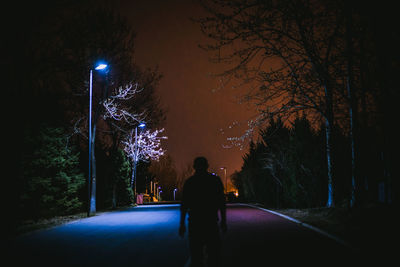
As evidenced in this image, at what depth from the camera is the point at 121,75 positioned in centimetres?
2980

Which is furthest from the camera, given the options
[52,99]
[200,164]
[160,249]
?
[52,99]

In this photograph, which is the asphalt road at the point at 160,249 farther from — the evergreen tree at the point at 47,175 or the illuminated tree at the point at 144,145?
the illuminated tree at the point at 144,145

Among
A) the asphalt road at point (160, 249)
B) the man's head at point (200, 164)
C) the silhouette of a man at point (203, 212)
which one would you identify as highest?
the man's head at point (200, 164)

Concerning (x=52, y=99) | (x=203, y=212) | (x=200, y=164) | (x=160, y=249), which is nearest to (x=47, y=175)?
(x=52, y=99)

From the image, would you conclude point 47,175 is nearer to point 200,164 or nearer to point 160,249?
point 160,249

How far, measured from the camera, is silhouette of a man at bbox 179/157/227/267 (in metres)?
5.32

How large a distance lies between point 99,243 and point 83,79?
17808mm

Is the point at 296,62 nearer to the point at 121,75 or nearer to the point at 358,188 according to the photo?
the point at 358,188

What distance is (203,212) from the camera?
5449mm

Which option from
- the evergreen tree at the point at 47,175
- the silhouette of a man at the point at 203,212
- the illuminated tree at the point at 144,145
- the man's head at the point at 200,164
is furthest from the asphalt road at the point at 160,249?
the illuminated tree at the point at 144,145

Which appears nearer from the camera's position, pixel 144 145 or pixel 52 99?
pixel 52 99

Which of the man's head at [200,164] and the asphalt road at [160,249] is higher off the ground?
the man's head at [200,164]

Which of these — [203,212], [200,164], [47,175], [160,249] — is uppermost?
[200,164]

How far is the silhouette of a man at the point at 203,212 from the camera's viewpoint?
17.4ft
